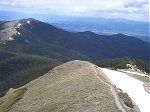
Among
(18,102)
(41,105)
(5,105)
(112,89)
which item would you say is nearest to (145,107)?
(112,89)

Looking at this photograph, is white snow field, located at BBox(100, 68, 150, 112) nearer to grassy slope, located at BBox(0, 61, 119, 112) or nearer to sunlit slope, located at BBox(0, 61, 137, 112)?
sunlit slope, located at BBox(0, 61, 137, 112)

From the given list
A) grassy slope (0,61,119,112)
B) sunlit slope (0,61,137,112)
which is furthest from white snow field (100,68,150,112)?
grassy slope (0,61,119,112)

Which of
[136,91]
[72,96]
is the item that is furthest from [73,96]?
[136,91]

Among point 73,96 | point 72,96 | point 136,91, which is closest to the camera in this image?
point 73,96

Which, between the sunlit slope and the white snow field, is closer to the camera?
the sunlit slope

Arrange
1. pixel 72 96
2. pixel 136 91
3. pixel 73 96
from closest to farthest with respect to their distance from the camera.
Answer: pixel 73 96
pixel 72 96
pixel 136 91

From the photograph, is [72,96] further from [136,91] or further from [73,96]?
[136,91]

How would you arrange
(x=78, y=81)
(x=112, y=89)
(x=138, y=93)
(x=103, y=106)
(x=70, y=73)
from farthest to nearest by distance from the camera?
(x=70, y=73)
(x=138, y=93)
(x=78, y=81)
(x=112, y=89)
(x=103, y=106)

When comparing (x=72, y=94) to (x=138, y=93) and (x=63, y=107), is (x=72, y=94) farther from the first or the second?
(x=138, y=93)

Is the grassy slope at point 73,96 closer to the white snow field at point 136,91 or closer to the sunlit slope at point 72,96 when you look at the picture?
the sunlit slope at point 72,96
